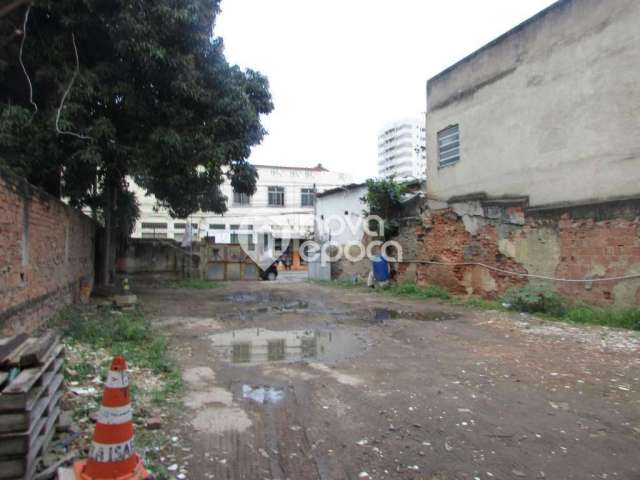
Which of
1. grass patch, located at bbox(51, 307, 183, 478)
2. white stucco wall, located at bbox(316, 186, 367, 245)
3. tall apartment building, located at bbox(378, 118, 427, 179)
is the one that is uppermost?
tall apartment building, located at bbox(378, 118, 427, 179)

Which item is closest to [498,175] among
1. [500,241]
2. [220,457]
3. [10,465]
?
[500,241]

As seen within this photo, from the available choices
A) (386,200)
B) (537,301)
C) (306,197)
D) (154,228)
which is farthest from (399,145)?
(537,301)

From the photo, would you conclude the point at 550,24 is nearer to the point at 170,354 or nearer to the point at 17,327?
the point at 170,354

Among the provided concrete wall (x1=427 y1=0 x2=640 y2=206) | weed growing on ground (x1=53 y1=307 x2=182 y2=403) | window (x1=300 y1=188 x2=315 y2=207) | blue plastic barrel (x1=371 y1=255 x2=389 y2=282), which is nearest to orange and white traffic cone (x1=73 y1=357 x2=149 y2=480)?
weed growing on ground (x1=53 y1=307 x2=182 y2=403)

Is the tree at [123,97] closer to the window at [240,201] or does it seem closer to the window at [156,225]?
the window at [156,225]

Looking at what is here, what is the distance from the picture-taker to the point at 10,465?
6.65ft

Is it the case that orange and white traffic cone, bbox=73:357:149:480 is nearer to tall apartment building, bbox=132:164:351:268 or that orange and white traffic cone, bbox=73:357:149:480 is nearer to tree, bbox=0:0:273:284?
tree, bbox=0:0:273:284

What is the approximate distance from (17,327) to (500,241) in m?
9.22

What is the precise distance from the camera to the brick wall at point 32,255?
4.48 metres

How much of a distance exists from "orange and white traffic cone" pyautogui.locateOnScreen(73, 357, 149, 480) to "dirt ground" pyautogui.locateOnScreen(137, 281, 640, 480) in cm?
37

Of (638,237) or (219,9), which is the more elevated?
(219,9)

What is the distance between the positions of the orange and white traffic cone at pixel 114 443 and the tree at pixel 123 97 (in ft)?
20.9

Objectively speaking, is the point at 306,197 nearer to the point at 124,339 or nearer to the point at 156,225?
the point at 156,225

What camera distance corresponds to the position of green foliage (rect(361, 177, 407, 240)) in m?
13.7
